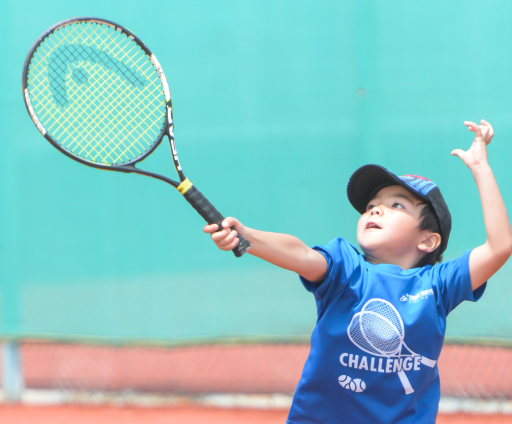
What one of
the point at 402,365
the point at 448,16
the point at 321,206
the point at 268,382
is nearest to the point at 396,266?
the point at 402,365

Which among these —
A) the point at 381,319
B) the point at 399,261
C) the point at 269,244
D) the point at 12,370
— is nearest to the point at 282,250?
the point at 269,244

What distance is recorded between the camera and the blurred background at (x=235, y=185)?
303 centimetres

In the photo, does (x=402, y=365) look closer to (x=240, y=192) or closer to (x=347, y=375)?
(x=347, y=375)

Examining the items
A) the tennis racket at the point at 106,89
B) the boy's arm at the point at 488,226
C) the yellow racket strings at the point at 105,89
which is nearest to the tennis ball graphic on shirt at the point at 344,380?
the boy's arm at the point at 488,226

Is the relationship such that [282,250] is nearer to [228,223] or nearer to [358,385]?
[228,223]

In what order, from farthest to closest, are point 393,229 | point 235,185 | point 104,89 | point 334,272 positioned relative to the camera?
point 235,185 → point 104,89 → point 393,229 → point 334,272

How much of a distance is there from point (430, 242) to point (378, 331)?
0.37 metres

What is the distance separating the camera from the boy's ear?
165 centimetres

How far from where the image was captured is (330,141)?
3.09 meters

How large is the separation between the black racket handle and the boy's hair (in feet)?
1.87

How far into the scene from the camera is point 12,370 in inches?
124

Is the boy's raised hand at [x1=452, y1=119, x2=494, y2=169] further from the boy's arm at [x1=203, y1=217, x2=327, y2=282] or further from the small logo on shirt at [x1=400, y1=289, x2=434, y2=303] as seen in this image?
the boy's arm at [x1=203, y1=217, x2=327, y2=282]

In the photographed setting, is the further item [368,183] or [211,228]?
[368,183]

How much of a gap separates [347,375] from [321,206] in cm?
170
